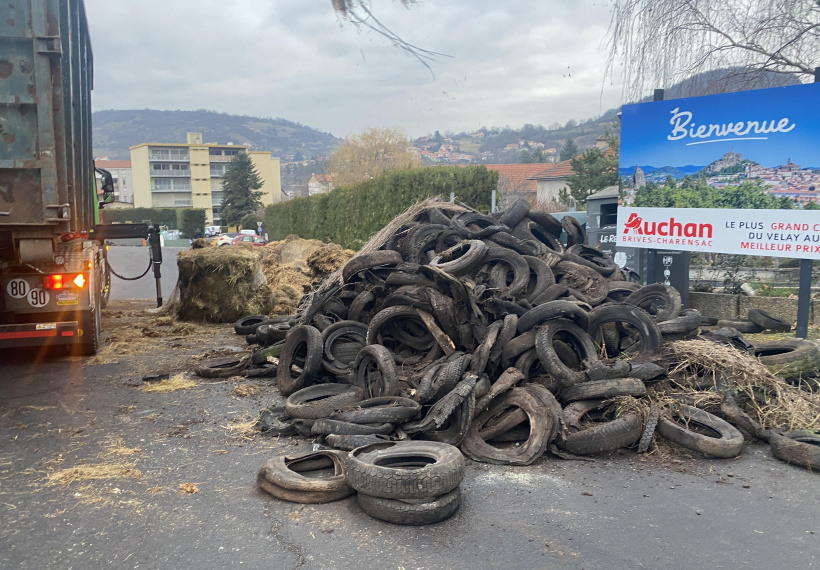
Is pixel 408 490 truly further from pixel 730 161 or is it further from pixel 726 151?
pixel 726 151

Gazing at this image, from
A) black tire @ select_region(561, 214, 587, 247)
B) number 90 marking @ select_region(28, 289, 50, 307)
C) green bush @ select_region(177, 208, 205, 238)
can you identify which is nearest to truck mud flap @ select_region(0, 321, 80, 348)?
number 90 marking @ select_region(28, 289, 50, 307)

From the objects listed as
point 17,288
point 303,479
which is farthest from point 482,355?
point 17,288

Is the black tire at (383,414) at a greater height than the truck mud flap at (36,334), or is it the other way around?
the truck mud flap at (36,334)

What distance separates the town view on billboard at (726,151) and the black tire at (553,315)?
3775mm

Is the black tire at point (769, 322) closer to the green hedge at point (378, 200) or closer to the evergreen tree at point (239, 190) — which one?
the green hedge at point (378, 200)

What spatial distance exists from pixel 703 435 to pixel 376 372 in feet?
10.4

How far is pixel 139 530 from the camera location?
3.78 meters

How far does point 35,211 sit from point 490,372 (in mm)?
5423

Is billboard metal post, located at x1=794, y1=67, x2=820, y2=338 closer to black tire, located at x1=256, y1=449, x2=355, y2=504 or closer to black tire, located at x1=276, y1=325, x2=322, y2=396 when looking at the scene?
black tire, located at x1=276, y1=325, x2=322, y2=396

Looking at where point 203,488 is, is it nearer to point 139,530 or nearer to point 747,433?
point 139,530

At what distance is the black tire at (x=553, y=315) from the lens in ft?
20.1

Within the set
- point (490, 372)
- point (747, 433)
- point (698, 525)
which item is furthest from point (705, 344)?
point (698, 525)

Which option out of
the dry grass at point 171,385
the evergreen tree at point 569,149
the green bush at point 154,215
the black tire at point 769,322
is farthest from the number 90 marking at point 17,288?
the green bush at point 154,215

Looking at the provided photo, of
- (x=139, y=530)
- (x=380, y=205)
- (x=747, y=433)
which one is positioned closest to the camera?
(x=139, y=530)
